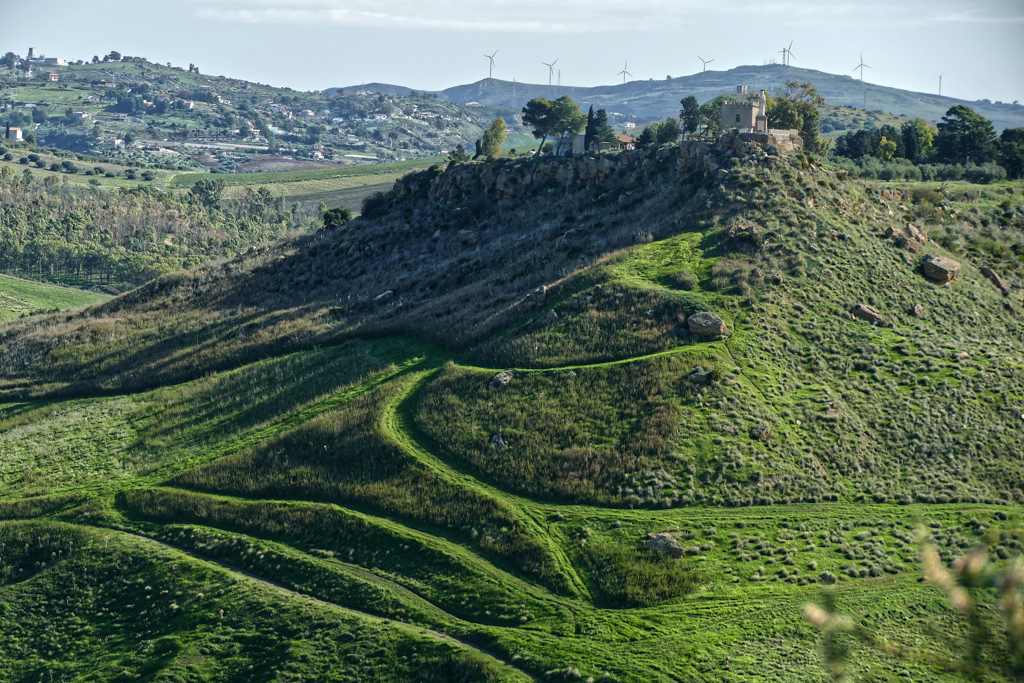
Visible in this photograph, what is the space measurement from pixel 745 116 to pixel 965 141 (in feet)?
167

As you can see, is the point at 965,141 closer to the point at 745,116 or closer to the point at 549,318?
the point at 745,116

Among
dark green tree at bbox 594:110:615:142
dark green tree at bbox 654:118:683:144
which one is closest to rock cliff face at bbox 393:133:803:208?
dark green tree at bbox 594:110:615:142

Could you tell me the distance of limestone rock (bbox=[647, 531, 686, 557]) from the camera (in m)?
36.2

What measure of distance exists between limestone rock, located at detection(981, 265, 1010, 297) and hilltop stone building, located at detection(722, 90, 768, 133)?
2249 cm

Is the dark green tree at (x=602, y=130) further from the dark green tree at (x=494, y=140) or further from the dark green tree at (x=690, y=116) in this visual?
the dark green tree at (x=494, y=140)

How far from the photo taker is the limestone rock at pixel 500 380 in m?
49.1

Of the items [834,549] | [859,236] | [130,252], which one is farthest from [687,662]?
[130,252]

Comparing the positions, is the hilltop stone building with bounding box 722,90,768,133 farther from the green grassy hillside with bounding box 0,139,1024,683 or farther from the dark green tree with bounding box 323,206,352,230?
the dark green tree with bounding box 323,206,352,230

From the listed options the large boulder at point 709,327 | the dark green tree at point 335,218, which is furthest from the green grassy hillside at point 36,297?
the large boulder at point 709,327

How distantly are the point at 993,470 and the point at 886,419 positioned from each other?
565 cm

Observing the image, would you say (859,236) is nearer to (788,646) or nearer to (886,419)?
(886,419)

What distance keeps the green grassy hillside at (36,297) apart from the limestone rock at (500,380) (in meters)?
93.8

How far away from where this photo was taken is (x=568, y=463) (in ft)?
140

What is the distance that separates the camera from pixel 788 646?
31.0 metres
